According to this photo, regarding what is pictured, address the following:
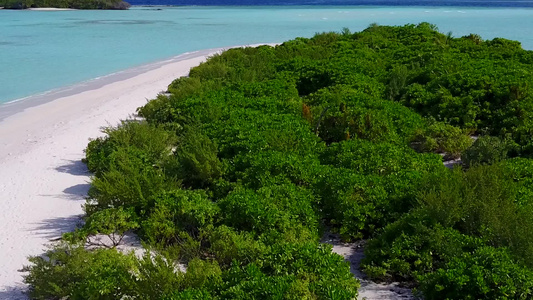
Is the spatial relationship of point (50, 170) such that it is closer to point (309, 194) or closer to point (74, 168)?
point (74, 168)

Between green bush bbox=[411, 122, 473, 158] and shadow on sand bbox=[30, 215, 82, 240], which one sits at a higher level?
green bush bbox=[411, 122, 473, 158]

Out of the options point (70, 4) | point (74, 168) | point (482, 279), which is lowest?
point (74, 168)

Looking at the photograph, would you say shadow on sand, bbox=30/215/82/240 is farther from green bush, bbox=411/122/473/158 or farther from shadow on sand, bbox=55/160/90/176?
green bush, bbox=411/122/473/158

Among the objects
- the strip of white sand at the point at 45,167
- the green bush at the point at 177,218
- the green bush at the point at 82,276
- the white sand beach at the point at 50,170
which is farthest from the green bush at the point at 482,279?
the strip of white sand at the point at 45,167

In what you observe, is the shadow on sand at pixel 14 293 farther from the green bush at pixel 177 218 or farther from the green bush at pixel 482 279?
the green bush at pixel 482 279

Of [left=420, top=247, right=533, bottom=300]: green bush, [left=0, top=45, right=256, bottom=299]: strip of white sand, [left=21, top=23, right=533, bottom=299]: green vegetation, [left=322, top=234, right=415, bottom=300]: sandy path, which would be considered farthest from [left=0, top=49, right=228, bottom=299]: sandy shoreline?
[left=420, top=247, right=533, bottom=300]: green bush

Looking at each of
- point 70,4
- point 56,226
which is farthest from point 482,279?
point 70,4
